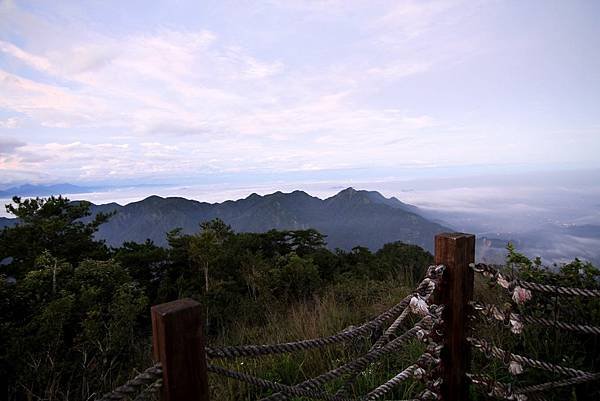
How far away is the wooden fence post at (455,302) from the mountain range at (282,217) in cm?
9191

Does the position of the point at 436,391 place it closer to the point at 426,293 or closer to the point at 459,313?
the point at 459,313

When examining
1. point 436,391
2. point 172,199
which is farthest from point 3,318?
point 172,199

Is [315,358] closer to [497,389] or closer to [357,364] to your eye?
[357,364]

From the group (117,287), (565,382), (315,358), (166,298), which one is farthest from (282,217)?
(565,382)

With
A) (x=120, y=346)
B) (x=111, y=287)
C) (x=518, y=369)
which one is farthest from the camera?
(x=111, y=287)

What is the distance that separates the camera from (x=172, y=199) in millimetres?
132875

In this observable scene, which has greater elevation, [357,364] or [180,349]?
[180,349]

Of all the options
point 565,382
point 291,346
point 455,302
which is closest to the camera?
point 291,346

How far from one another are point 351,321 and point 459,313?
238cm

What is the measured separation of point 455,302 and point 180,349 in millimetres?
1508

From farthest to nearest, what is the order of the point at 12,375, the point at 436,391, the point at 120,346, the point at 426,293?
the point at 120,346 → the point at 12,375 → the point at 436,391 → the point at 426,293

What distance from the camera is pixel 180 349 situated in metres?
1.10

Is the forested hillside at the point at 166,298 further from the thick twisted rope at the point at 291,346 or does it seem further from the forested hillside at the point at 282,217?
the forested hillside at the point at 282,217

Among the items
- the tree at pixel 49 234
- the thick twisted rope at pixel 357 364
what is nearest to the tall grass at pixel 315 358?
the thick twisted rope at pixel 357 364
